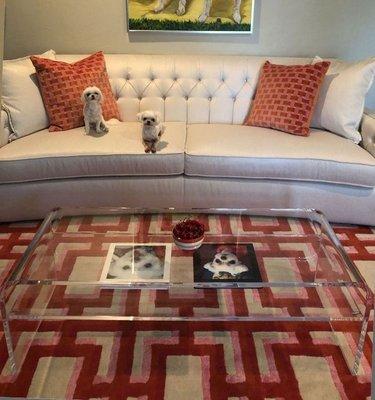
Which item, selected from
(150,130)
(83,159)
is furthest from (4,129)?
(150,130)

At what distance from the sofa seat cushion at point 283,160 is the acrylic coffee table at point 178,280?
34cm

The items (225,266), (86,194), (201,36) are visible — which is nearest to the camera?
(225,266)

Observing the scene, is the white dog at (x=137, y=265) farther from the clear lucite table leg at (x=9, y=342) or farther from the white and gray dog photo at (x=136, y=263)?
the clear lucite table leg at (x=9, y=342)

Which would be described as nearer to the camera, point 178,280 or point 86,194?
point 178,280

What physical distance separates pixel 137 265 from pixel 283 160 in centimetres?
96

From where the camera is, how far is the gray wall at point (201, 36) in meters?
2.57

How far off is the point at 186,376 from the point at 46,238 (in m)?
0.79

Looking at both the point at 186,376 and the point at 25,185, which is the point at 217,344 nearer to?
the point at 186,376

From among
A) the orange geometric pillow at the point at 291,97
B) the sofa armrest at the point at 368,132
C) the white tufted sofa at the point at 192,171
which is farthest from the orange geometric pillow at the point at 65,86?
the sofa armrest at the point at 368,132

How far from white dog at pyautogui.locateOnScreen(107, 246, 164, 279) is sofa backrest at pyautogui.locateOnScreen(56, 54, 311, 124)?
1222 mm

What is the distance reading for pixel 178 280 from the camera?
4.51 ft

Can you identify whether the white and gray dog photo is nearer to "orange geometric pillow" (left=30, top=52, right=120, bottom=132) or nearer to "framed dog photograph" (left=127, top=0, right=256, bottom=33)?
"orange geometric pillow" (left=30, top=52, right=120, bottom=132)

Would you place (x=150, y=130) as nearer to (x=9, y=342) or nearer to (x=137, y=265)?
(x=137, y=265)

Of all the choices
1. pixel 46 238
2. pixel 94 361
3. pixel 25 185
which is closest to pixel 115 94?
pixel 25 185
